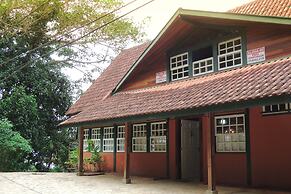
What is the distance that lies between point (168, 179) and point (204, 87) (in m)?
4.35

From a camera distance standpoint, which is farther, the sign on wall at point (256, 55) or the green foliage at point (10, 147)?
the green foliage at point (10, 147)

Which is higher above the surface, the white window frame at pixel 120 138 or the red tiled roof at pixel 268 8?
the red tiled roof at pixel 268 8

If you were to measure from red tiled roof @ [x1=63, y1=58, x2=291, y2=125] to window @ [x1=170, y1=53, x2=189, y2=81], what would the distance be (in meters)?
0.38

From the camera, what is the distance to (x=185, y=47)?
14.0 metres

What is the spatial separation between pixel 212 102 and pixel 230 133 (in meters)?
2.88

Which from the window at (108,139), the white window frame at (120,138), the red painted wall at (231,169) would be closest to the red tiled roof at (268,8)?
the red painted wall at (231,169)

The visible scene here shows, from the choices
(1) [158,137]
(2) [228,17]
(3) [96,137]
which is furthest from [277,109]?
(3) [96,137]

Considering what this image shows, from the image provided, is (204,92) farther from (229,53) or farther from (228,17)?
(228,17)

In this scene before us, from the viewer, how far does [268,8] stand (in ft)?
42.9

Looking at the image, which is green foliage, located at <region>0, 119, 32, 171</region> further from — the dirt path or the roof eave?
the roof eave

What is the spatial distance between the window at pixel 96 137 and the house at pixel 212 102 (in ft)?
5.64

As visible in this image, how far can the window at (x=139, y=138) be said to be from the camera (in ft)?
51.5

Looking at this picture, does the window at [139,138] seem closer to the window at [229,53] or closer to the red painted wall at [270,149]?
the window at [229,53]

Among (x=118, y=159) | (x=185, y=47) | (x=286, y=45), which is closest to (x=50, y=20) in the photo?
(x=118, y=159)
